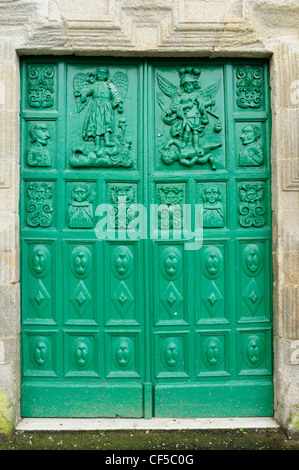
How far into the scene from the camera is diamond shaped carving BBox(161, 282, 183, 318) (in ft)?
11.9

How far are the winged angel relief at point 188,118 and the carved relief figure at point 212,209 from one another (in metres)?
0.20

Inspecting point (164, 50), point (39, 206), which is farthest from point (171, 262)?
point (164, 50)

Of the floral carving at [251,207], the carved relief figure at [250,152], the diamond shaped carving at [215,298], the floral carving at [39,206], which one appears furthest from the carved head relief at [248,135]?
the floral carving at [39,206]

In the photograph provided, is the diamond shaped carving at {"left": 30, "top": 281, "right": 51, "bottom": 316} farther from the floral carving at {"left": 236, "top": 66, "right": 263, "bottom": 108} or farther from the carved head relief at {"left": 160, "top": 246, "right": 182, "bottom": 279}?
the floral carving at {"left": 236, "top": 66, "right": 263, "bottom": 108}

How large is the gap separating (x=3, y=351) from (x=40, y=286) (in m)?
0.57

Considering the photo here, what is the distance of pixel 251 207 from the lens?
3.65 meters

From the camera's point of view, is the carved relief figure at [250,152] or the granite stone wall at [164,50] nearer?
the granite stone wall at [164,50]

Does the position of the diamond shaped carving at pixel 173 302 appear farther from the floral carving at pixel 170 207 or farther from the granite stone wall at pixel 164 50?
the granite stone wall at pixel 164 50

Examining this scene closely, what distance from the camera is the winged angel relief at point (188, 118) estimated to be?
3617 millimetres

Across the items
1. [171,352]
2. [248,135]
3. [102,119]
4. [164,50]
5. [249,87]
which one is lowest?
[171,352]

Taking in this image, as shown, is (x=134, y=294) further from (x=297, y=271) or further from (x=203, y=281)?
(x=297, y=271)

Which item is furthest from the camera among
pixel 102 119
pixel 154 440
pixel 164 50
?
pixel 102 119

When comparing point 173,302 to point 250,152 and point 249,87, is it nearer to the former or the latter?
point 250,152

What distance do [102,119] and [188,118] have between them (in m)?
0.70
